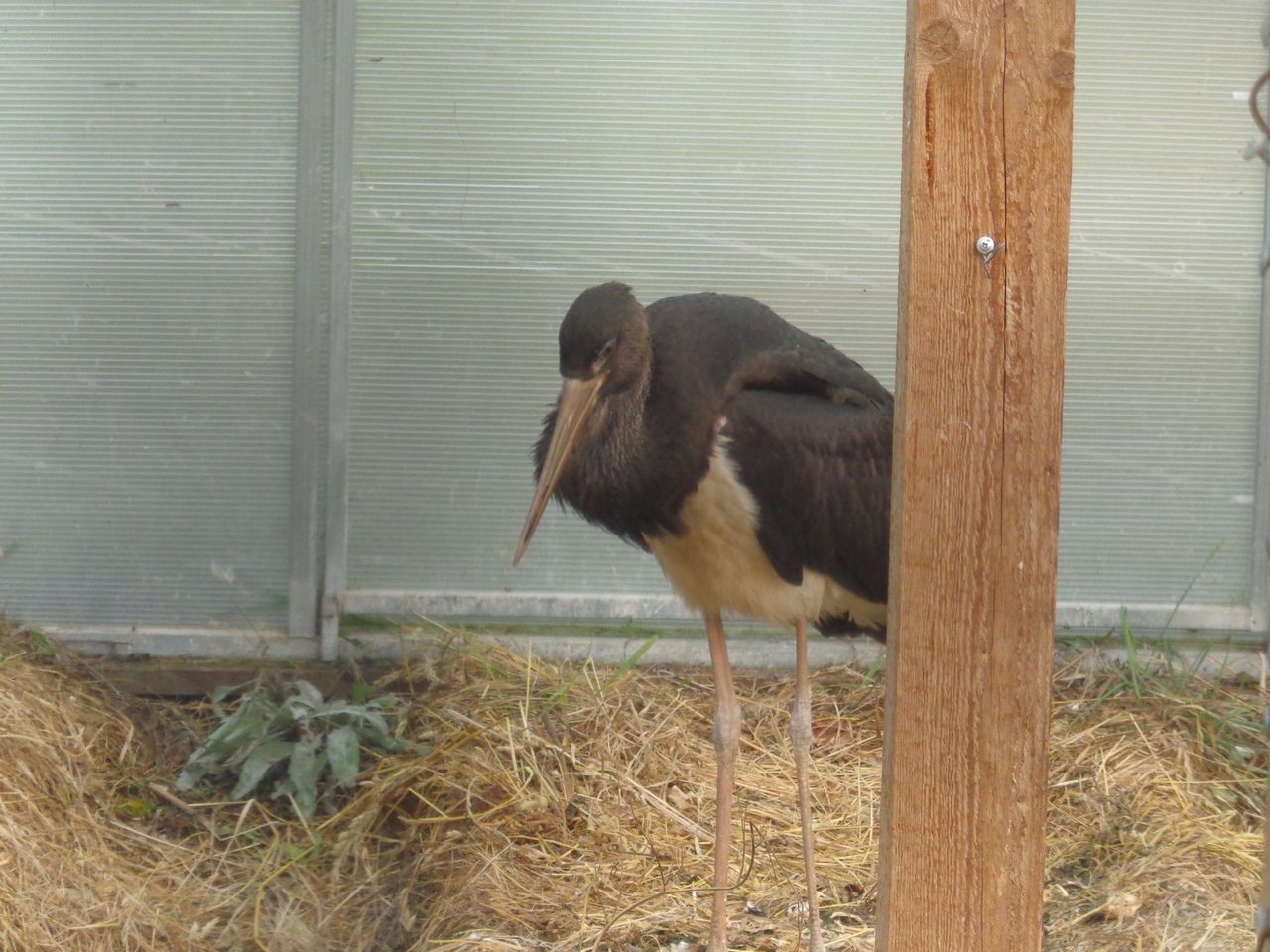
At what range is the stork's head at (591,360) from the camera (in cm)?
250

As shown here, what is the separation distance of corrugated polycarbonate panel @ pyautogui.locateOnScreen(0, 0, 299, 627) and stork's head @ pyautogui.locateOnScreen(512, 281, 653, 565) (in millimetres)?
1459

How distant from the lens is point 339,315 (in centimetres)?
366

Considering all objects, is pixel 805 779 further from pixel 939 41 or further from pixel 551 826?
pixel 939 41

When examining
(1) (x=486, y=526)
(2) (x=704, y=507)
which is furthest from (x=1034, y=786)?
(1) (x=486, y=526)

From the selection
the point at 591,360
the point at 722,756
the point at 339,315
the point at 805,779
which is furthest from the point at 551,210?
the point at 805,779

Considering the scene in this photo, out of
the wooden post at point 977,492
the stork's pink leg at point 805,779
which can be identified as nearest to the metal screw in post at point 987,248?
the wooden post at point 977,492

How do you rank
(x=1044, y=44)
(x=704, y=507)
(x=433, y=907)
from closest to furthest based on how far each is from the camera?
1. (x=1044, y=44)
2. (x=704, y=507)
3. (x=433, y=907)

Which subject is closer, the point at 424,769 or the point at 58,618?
the point at 424,769

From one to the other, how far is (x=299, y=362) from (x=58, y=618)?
1.04 metres

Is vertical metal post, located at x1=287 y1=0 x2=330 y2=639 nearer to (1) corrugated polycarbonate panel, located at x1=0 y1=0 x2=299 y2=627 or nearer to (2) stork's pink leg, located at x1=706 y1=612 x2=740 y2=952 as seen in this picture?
(1) corrugated polycarbonate panel, located at x1=0 y1=0 x2=299 y2=627

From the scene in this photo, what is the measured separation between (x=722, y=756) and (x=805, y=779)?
0.63ft

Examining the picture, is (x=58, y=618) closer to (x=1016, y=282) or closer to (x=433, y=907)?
(x=433, y=907)

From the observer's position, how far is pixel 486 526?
3.76 metres

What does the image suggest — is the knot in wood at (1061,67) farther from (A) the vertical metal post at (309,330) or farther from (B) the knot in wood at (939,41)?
(A) the vertical metal post at (309,330)
